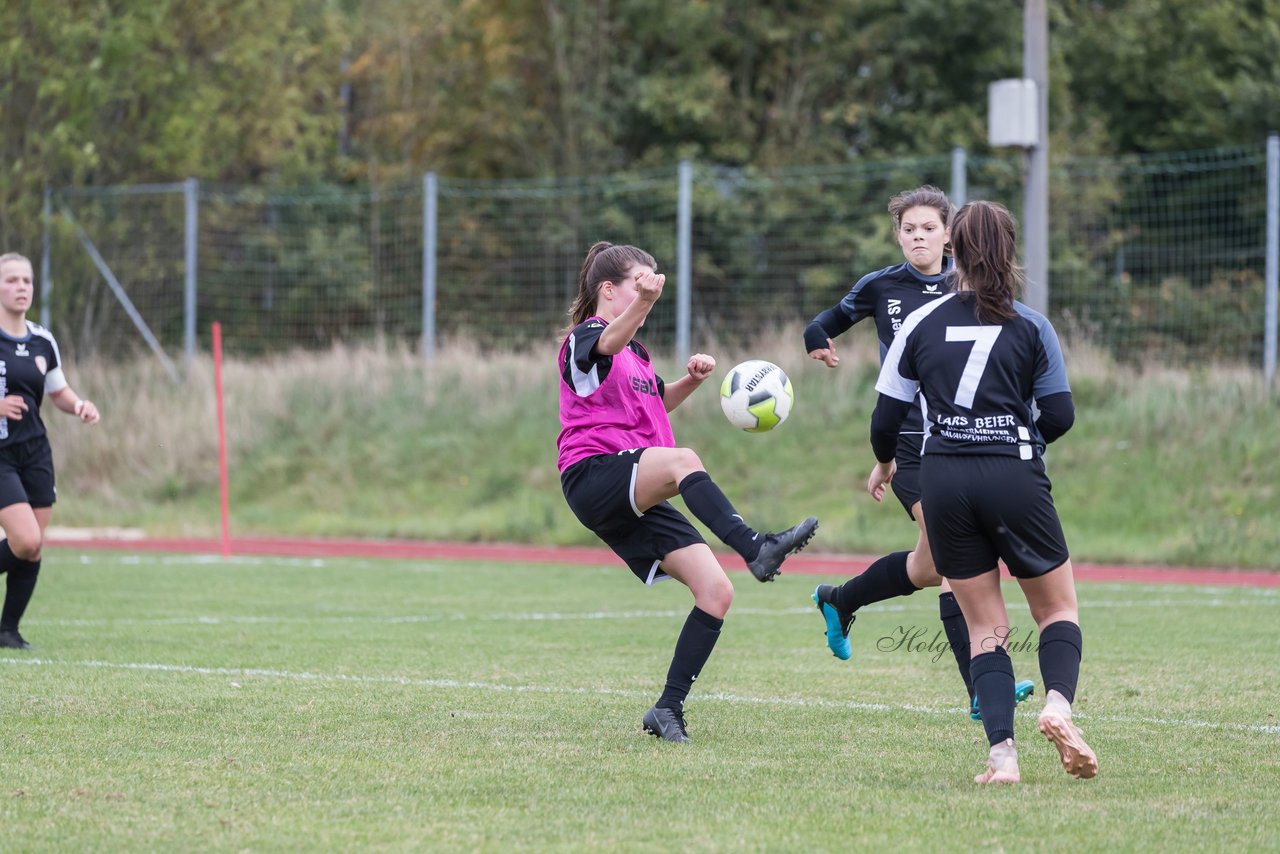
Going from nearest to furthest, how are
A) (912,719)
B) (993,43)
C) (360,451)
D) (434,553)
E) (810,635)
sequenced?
(912,719) < (810,635) < (434,553) < (360,451) < (993,43)

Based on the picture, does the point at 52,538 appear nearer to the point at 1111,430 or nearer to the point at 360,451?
the point at 360,451

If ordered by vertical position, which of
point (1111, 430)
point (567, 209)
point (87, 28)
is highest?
point (87, 28)

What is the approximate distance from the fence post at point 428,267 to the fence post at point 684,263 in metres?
3.26

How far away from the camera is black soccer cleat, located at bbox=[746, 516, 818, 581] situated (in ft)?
18.5

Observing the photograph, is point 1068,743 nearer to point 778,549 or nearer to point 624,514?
point 778,549

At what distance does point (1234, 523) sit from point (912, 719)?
32.5 feet

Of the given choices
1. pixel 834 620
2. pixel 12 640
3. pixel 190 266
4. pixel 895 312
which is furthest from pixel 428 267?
pixel 834 620

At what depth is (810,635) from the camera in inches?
384

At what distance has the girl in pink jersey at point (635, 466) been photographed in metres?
5.95

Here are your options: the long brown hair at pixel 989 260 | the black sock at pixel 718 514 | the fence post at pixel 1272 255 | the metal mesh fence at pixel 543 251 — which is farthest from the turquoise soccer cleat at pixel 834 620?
the metal mesh fence at pixel 543 251

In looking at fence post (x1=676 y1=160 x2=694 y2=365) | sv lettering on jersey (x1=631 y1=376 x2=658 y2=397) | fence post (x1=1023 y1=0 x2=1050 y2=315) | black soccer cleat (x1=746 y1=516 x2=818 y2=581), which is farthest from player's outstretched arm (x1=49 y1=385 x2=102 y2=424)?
fence post (x1=1023 y1=0 x2=1050 y2=315)

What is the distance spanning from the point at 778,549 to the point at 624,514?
0.73m

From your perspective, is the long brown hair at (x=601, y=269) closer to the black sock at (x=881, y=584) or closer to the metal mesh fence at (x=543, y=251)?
the black sock at (x=881, y=584)

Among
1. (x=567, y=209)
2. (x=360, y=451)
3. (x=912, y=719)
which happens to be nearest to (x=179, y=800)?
(x=912, y=719)
